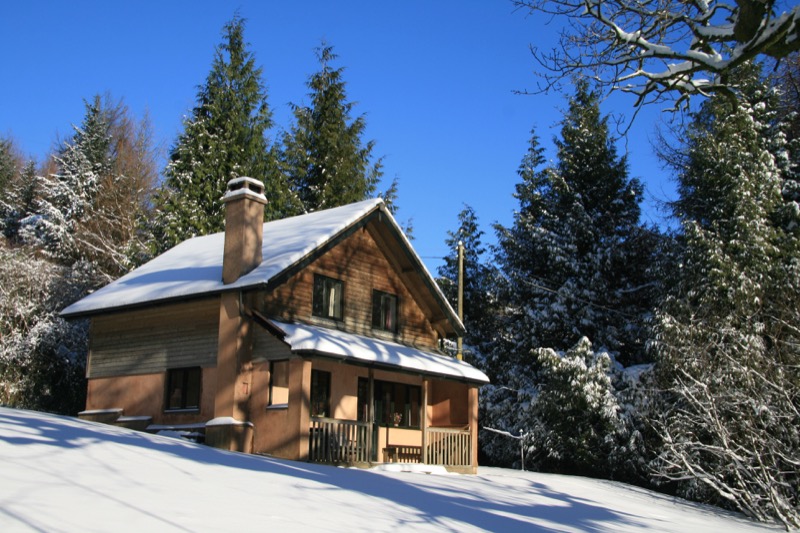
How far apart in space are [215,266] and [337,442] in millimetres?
6442

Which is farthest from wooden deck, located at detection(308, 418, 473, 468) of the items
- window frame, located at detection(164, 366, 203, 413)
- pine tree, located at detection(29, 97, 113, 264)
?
pine tree, located at detection(29, 97, 113, 264)

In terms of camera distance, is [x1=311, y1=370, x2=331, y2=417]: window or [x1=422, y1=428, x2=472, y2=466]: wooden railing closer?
[x1=311, y1=370, x2=331, y2=417]: window

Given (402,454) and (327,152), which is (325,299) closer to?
(402,454)

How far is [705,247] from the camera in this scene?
2683 centimetres

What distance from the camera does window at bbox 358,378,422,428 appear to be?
23.4 m

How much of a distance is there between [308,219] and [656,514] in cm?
1355

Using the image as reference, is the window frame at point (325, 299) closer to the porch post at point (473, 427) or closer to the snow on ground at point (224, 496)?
the porch post at point (473, 427)

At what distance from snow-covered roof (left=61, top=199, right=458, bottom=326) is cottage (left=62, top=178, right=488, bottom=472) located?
7cm

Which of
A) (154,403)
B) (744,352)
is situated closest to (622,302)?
(744,352)

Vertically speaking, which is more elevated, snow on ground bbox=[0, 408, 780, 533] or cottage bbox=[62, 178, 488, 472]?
cottage bbox=[62, 178, 488, 472]

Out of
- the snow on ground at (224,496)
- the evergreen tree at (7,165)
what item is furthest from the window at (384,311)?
the evergreen tree at (7,165)

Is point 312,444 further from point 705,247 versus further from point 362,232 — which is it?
point 705,247

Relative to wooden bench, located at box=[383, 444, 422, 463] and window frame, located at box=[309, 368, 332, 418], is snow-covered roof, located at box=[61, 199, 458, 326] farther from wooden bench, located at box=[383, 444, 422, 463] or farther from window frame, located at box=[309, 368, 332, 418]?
wooden bench, located at box=[383, 444, 422, 463]

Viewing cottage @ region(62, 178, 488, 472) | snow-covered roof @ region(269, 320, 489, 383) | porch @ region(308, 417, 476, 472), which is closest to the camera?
snow-covered roof @ region(269, 320, 489, 383)
